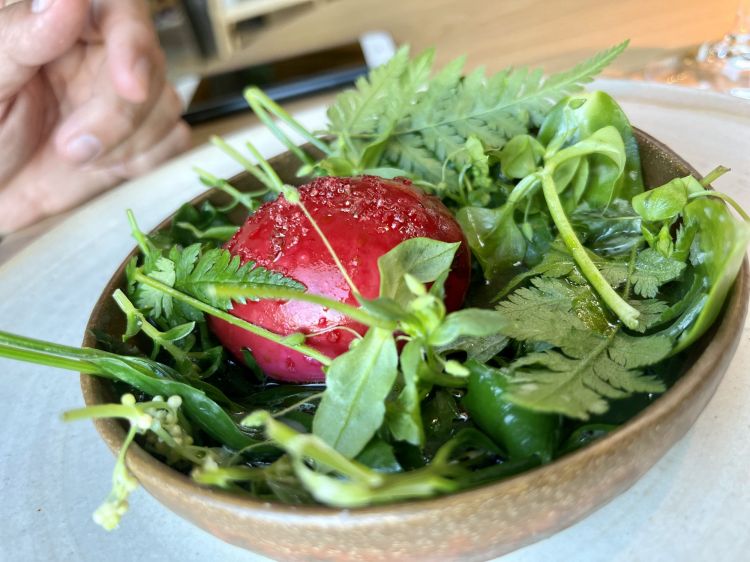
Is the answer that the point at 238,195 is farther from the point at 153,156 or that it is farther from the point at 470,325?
the point at 153,156

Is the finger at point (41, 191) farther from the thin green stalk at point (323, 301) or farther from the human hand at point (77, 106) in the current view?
the thin green stalk at point (323, 301)

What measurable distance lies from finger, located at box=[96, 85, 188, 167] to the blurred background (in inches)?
3.5

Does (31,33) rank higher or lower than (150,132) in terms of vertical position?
higher

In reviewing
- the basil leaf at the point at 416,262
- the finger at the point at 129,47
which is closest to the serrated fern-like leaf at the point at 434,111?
the basil leaf at the point at 416,262

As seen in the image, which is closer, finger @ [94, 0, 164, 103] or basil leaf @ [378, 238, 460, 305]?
basil leaf @ [378, 238, 460, 305]

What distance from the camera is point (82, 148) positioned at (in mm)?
1011

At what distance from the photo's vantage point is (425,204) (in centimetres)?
55

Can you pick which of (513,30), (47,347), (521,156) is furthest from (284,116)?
(513,30)

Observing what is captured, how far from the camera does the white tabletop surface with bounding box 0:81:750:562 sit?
1.48ft

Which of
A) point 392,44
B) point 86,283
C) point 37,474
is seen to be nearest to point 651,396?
point 37,474

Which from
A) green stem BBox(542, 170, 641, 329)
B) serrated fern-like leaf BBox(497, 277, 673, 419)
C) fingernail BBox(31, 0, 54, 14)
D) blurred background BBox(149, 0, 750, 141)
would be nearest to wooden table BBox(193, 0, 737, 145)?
blurred background BBox(149, 0, 750, 141)

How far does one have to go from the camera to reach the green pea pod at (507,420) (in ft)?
1.23

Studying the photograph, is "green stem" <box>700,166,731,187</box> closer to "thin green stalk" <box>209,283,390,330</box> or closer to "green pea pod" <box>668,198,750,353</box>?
"green pea pod" <box>668,198,750,353</box>

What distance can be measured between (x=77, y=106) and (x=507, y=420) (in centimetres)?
96
